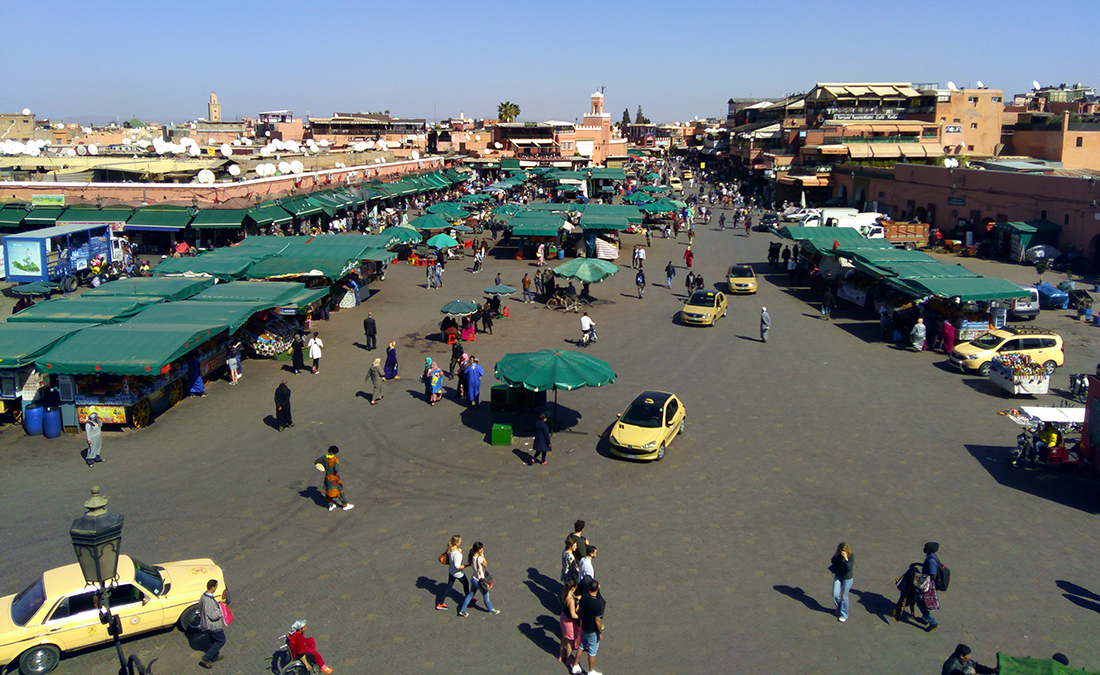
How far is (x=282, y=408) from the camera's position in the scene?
54.0ft

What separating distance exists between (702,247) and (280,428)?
1271 inches

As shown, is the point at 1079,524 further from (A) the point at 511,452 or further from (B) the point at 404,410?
(B) the point at 404,410

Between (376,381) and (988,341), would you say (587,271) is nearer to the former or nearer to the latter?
(376,381)

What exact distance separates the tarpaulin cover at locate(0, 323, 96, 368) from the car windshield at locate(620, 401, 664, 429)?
12570 mm

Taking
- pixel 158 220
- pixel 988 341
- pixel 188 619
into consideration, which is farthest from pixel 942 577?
pixel 158 220

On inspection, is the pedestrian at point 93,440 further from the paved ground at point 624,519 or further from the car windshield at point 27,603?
the car windshield at point 27,603

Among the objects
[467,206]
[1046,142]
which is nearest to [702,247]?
[467,206]

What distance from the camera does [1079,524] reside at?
40.9 feet

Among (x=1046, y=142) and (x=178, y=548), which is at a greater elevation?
(x=1046, y=142)

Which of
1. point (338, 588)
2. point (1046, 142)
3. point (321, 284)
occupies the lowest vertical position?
point (338, 588)

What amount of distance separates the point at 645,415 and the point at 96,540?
34.5ft

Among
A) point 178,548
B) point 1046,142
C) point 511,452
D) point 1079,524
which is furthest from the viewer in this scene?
point 1046,142

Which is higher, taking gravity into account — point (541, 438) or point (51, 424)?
point (541, 438)

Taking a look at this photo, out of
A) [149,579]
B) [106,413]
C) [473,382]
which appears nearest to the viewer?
[149,579]
